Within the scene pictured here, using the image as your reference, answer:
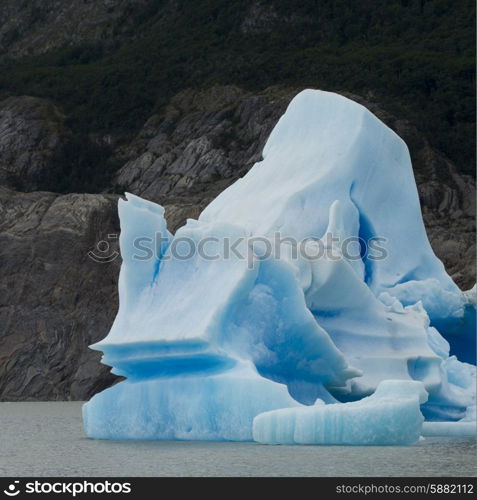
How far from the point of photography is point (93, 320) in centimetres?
4619

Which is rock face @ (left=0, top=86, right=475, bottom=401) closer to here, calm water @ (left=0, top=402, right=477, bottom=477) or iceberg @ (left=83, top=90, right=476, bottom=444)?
iceberg @ (left=83, top=90, right=476, bottom=444)

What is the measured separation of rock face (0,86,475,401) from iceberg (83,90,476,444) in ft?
71.9

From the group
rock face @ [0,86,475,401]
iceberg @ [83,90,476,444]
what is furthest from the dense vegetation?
iceberg @ [83,90,476,444]

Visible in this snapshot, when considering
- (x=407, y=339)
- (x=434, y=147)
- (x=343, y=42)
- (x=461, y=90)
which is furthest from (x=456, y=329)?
(x=343, y=42)

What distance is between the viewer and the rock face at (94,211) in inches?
1780

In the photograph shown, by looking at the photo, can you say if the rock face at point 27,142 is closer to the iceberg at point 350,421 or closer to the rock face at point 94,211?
the rock face at point 94,211

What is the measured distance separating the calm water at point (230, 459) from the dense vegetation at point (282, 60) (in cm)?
3858

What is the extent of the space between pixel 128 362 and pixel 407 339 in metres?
4.59

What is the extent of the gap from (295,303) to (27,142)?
40.7 meters

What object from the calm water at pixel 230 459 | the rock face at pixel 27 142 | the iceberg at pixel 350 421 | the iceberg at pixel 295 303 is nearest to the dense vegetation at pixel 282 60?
the rock face at pixel 27 142

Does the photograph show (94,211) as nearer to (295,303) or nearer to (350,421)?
(295,303)

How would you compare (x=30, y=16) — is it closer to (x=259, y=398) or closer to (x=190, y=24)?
(x=190, y=24)

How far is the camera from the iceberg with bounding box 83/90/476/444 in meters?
18.3

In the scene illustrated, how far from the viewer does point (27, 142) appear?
58219 millimetres
